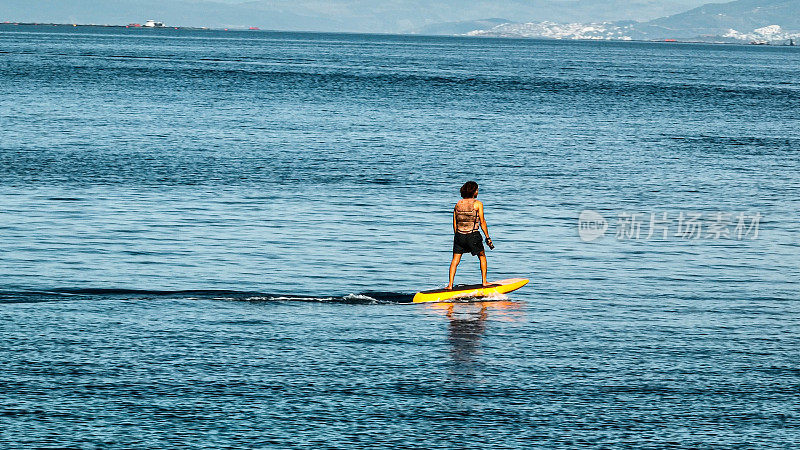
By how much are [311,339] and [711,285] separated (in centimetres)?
906

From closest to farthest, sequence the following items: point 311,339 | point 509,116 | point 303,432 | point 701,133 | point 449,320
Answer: point 303,432
point 311,339
point 449,320
point 701,133
point 509,116

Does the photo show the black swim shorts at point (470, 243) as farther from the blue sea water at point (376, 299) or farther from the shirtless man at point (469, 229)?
the blue sea water at point (376, 299)

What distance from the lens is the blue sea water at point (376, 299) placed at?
43.8 feet

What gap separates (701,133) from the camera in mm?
63375

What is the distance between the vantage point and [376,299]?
782 inches

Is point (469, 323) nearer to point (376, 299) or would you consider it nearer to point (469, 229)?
point (376, 299)

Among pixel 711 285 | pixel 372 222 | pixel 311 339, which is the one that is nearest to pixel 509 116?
pixel 372 222

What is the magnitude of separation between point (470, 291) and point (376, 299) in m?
1.73

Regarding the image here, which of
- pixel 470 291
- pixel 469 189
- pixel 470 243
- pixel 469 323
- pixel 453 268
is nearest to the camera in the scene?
pixel 469 323

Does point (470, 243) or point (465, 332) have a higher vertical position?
Result: point (470, 243)

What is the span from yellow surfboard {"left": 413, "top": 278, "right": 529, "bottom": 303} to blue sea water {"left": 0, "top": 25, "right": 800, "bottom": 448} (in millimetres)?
240

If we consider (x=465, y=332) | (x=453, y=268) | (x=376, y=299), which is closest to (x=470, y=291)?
(x=453, y=268)

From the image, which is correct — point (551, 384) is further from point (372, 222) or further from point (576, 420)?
point (372, 222)

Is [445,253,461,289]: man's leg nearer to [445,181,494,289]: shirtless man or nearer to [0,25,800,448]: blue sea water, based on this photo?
[445,181,494,289]: shirtless man
